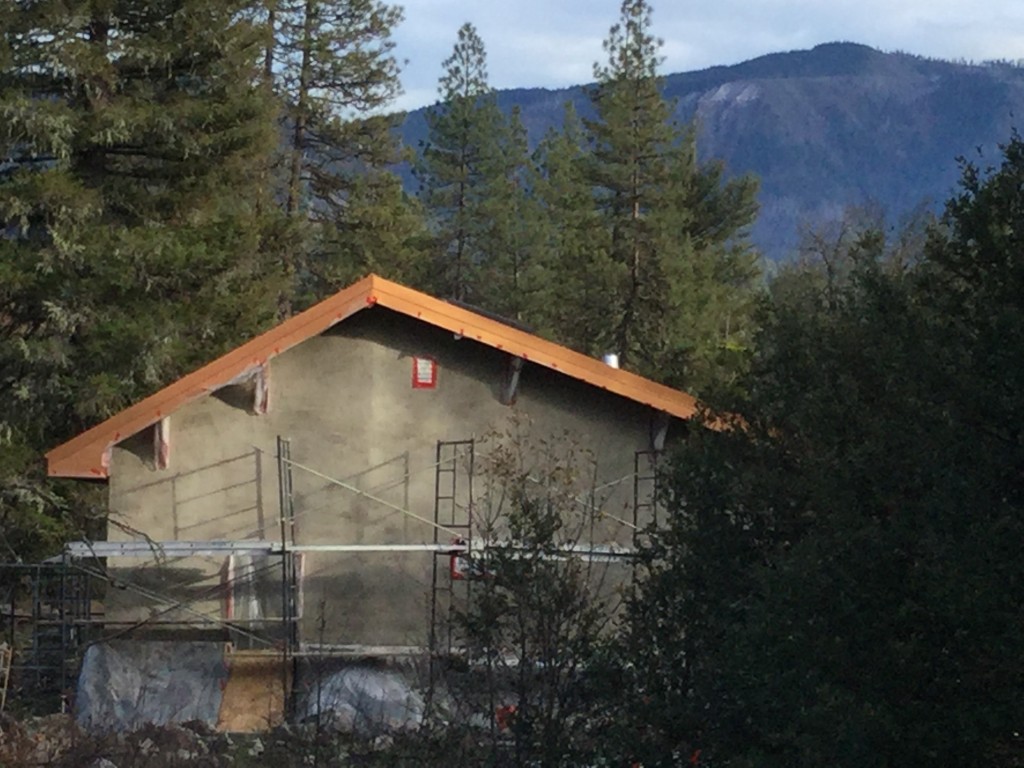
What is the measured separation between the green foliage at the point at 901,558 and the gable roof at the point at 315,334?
7.93 meters

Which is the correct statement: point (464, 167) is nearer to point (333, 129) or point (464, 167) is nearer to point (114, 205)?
point (333, 129)

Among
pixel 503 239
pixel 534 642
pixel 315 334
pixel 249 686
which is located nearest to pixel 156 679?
pixel 249 686

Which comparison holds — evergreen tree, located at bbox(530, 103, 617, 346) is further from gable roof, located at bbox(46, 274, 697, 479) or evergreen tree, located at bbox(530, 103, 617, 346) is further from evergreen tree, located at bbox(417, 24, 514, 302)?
gable roof, located at bbox(46, 274, 697, 479)

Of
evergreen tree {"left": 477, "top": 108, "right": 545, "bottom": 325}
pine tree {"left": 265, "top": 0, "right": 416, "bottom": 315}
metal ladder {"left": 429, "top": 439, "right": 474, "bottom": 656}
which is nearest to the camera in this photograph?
metal ladder {"left": 429, "top": 439, "right": 474, "bottom": 656}

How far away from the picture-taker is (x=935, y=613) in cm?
711

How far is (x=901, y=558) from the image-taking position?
24.4 feet

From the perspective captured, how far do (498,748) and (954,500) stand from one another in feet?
13.8

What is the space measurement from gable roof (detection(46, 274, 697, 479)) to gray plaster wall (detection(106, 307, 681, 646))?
594mm

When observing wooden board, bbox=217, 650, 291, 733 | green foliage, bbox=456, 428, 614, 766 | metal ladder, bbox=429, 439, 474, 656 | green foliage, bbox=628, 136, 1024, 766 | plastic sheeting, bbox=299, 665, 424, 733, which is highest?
green foliage, bbox=628, 136, 1024, 766

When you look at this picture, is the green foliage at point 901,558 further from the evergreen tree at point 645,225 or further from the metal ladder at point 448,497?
the evergreen tree at point 645,225

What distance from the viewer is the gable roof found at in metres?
17.5

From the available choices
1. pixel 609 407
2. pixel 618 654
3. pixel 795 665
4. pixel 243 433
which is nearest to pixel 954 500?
pixel 795 665

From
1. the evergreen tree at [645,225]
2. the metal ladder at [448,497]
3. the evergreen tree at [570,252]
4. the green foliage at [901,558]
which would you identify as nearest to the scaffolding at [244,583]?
the metal ladder at [448,497]

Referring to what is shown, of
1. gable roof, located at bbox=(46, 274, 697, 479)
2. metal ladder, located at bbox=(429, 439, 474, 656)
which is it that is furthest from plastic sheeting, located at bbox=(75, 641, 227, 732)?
metal ladder, located at bbox=(429, 439, 474, 656)
